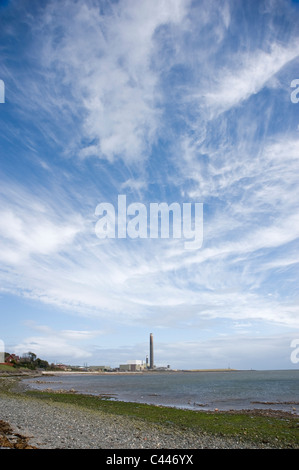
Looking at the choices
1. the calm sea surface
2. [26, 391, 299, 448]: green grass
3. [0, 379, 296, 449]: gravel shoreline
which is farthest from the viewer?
the calm sea surface

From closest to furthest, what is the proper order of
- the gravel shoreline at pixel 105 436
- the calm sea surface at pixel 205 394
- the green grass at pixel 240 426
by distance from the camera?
the gravel shoreline at pixel 105 436, the green grass at pixel 240 426, the calm sea surface at pixel 205 394

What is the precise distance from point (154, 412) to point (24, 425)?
18.8 m

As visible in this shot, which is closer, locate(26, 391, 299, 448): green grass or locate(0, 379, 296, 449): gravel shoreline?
locate(0, 379, 296, 449): gravel shoreline

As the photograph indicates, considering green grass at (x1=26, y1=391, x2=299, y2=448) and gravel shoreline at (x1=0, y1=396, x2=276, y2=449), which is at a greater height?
gravel shoreline at (x1=0, y1=396, x2=276, y2=449)

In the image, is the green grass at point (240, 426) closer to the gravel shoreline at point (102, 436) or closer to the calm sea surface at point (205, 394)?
the gravel shoreline at point (102, 436)

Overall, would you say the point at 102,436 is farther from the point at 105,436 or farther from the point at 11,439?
the point at 11,439

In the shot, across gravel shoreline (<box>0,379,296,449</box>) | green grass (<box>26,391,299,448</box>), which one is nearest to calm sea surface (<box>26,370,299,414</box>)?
green grass (<box>26,391,299,448</box>)

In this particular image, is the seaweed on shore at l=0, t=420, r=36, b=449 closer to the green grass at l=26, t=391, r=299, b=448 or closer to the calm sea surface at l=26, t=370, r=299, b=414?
the green grass at l=26, t=391, r=299, b=448

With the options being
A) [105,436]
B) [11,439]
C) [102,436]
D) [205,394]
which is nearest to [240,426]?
[105,436]

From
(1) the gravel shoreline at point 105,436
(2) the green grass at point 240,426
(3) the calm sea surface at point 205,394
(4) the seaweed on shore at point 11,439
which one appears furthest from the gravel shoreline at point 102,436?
(3) the calm sea surface at point 205,394

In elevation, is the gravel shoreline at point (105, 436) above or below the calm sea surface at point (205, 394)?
above
